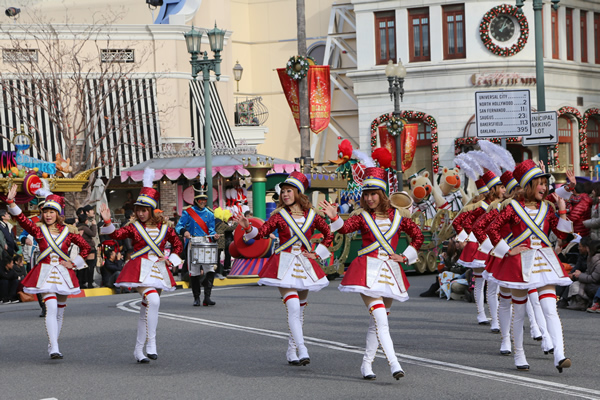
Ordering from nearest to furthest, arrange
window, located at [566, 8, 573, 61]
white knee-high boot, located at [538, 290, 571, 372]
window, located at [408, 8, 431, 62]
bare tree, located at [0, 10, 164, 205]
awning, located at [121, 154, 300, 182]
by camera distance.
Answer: white knee-high boot, located at [538, 290, 571, 372] → awning, located at [121, 154, 300, 182] → bare tree, located at [0, 10, 164, 205] → window, located at [408, 8, 431, 62] → window, located at [566, 8, 573, 61]

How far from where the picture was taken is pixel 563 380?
8.91 meters

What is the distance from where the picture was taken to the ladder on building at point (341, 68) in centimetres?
4403

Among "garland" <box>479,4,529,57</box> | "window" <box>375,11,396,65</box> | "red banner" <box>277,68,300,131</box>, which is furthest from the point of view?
"window" <box>375,11,396,65</box>

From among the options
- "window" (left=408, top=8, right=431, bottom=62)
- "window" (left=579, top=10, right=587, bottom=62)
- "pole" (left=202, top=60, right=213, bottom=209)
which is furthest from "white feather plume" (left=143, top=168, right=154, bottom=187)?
"window" (left=579, top=10, right=587, bottom=62)

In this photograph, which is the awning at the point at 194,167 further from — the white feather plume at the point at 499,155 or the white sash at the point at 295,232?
the white sash at the point at 295,232

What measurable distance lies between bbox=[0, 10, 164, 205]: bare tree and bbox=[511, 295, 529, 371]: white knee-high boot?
25.7 meters

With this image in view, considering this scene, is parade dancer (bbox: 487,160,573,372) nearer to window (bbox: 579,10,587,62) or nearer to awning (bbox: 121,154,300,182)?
awning (bbox: 121,154,300,182)

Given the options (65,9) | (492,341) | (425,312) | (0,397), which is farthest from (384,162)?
(65,9)

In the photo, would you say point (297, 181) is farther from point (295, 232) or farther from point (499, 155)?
point (499, 155)

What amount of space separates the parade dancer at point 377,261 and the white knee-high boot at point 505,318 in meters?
1.07

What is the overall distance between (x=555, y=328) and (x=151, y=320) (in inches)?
154

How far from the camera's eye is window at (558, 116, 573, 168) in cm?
4150

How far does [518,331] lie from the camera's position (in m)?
9.49

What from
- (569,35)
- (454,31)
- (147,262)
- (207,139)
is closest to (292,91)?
(207,139)
